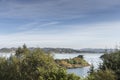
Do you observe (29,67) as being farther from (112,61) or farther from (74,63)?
(74,63)

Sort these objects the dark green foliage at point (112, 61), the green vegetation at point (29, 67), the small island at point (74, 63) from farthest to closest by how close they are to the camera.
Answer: the small island at point (74, 63)
the dark green foliage at point (112, 61)
the green vegetation at point (29, 67)

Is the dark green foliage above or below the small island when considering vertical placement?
above

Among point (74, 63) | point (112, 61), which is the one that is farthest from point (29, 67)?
point (74, 63)

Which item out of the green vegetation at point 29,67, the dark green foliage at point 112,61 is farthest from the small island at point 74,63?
the dark green foliage at point 112,61

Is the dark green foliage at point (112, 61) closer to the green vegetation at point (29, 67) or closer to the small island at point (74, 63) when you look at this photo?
the green vegetation at point (29, 67)

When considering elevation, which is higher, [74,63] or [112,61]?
[112,61]

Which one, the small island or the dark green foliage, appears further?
the small island

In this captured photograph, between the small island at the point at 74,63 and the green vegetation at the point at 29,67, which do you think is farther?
the small island at the point at 74,63

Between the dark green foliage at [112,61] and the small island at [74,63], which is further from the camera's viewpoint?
the small island at [74,63]

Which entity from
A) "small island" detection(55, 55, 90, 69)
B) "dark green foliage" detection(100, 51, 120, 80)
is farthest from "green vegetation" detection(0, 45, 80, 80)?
"small island" detection(55, 55, 90, 69)

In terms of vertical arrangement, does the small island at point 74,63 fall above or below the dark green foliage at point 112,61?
below

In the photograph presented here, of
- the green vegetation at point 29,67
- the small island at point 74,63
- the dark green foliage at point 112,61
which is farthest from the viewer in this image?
the small island at point 74,63

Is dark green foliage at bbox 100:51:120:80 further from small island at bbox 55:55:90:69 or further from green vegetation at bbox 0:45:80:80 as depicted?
small island at bbox 55:55:90:69

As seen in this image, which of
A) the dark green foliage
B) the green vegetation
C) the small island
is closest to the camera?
the green vegetation
